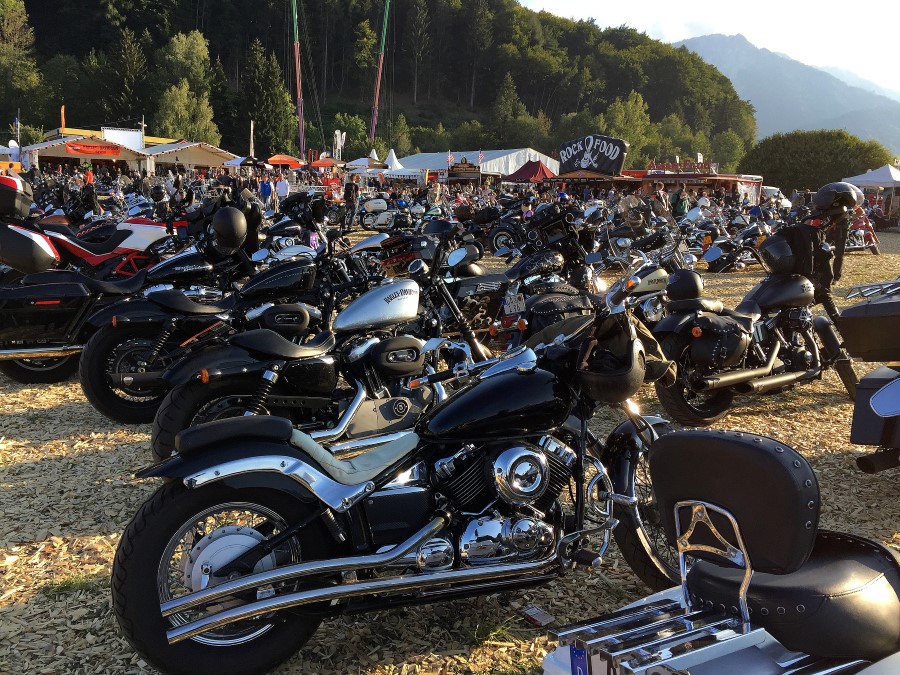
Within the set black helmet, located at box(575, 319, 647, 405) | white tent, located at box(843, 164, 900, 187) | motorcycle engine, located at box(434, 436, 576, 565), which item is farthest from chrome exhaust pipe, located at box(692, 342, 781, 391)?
white tent, located at box(843, 164, 900, 187)

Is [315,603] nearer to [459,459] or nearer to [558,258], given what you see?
[459,459]

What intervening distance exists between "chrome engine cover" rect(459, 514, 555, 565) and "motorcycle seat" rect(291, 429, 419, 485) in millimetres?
343

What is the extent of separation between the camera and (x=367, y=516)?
2.37m

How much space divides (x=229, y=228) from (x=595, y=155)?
25.8m

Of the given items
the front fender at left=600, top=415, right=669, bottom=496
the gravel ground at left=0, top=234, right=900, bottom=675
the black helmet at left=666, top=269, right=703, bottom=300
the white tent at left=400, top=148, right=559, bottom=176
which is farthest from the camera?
the white tent at left=400, top=148, right=559, bottom=176

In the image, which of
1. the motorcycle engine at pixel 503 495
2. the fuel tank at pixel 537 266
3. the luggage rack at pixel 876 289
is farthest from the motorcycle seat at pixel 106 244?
the luggage rack at pixel 876 289

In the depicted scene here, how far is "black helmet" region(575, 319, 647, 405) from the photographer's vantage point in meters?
2.41

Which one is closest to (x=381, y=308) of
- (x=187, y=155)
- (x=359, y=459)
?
(x=359, y=459)

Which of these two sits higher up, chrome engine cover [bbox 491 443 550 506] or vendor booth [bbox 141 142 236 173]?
vendor booth [bbox 141 142 236 173]

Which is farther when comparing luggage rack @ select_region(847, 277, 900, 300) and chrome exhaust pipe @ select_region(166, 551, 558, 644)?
luggage rack @ select_region(847, 277, 900, 300)

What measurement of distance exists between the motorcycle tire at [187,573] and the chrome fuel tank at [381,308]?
5.79 feet

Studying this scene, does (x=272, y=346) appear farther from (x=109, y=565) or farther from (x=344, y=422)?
(x=109, y=565)

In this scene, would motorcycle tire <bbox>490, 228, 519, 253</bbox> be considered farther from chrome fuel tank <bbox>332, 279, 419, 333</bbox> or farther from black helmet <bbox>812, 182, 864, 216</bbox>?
chrome fuel tank <bbox>332, 279, 419, 333</bbox>

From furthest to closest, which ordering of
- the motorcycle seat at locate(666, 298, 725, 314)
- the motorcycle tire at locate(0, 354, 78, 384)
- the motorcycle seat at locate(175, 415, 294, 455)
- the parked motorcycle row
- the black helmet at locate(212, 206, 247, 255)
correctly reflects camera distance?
the black helmet at locate(212, 206, 247, 255) → the motorcycle tire at locate(0, 354, 78, 384) → the motorcycle seat at locate(666, 298, 725, 314) → the motorcycle seat at locate(175, 415, 294, 455) → the parked motorcycle row
